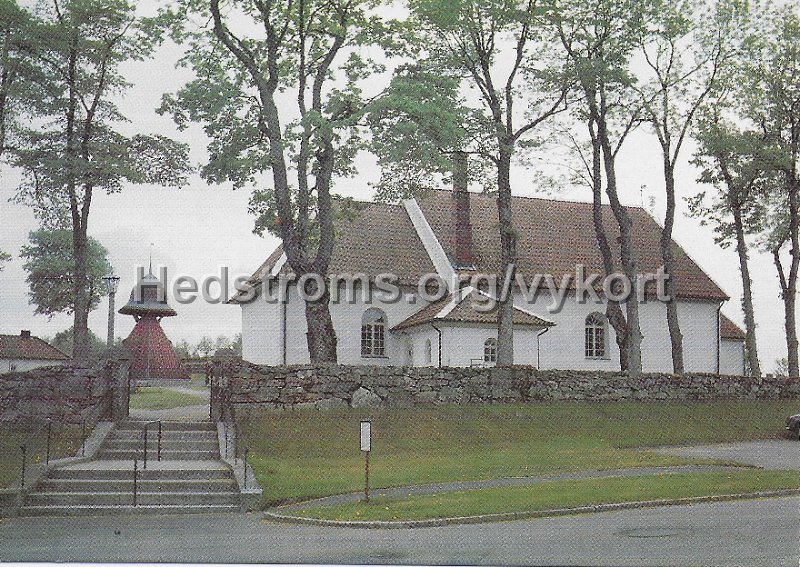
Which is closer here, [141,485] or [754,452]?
[141,485]

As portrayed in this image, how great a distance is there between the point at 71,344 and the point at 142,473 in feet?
11.5

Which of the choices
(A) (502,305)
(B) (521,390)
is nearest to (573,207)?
A: (A) (502,305)

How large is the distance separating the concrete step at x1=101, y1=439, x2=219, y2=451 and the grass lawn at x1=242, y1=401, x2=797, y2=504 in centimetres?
66

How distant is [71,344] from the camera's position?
49.1 ft

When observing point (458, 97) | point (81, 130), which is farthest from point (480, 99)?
point (81, 130)

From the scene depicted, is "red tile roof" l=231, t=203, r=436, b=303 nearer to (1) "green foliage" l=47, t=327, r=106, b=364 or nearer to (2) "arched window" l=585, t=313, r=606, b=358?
(2) "arched window" l=585, t=313, r=606, b=358

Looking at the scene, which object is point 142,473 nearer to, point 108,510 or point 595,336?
point 108,510

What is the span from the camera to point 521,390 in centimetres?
2030

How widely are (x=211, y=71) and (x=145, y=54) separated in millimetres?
3175

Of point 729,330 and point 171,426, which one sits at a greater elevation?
point 729,330

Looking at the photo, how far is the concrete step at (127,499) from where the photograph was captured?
11484 mm

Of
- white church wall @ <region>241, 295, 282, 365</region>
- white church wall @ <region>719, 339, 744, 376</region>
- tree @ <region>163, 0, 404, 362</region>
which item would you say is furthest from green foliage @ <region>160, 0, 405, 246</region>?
white church wall @ <region>719, 339, 744, 376</region>

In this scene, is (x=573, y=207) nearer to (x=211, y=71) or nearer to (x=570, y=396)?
(x=570, y=396)

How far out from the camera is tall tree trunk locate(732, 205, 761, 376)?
→ 2217 centimetres
